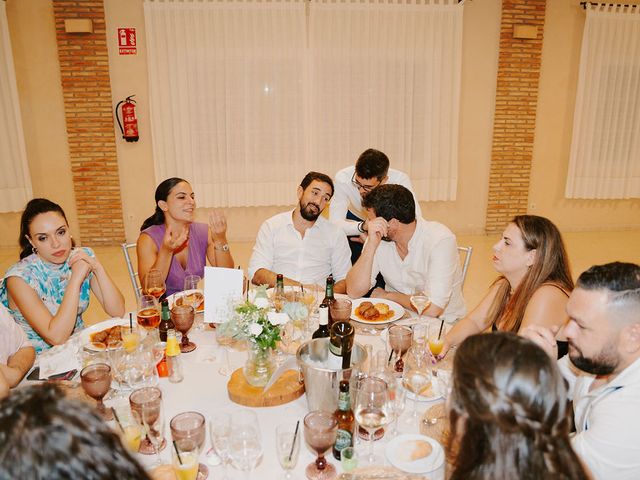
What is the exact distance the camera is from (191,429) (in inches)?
57.9

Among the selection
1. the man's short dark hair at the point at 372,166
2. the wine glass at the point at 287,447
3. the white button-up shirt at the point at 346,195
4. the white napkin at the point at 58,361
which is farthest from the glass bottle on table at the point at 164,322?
the white button-up shirt at the point at 346,195

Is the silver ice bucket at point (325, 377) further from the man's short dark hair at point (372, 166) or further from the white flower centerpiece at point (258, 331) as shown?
the man's short dark hair at point (372, 166)

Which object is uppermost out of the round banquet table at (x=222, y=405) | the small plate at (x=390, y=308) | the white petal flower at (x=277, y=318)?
Result: the white petal flower at (x=277, y=318)

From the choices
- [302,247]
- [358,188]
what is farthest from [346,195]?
[302,247]

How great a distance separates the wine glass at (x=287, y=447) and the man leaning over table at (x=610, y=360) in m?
0.86

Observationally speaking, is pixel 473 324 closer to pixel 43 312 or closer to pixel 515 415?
pixel 515 415

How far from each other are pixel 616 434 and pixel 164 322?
1.89 m

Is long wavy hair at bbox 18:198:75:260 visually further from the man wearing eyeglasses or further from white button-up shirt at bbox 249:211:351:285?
the man wearing eyeglasses

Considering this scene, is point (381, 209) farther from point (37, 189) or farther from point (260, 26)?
point (37, 189)

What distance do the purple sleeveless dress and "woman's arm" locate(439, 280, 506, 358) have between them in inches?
76.9

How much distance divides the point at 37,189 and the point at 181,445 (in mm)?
6872

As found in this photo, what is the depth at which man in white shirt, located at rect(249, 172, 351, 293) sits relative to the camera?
373cm

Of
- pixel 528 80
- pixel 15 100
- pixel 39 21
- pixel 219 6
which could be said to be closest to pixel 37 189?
pixel 15 100

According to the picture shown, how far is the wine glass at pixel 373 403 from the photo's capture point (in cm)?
161
